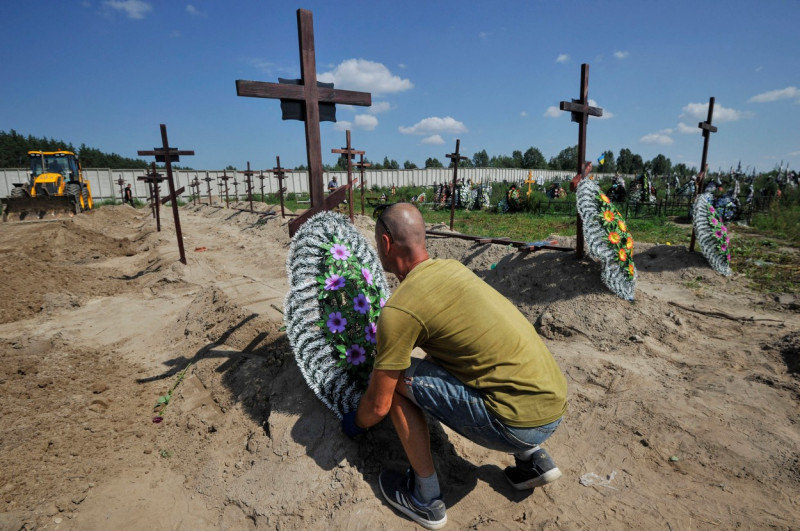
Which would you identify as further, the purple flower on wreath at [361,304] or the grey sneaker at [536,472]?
the purple flower on wreath at [361,304]

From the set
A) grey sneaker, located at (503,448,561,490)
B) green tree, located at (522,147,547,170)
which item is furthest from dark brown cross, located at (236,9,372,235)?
green tree, located at (522,147,547,170)

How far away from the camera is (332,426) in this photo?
2.34 m

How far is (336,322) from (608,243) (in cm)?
367

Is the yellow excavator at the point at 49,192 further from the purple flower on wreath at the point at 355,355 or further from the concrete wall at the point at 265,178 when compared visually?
the purple flower on wreath at the point at 355,355

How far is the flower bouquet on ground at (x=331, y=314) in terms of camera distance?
7.79ft

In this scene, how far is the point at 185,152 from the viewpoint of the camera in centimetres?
738

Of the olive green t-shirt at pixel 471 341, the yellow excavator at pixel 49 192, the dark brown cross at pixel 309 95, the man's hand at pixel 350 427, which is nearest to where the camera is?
the olive green t-shirt at pixel 471 341

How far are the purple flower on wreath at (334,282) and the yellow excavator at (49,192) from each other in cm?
1808

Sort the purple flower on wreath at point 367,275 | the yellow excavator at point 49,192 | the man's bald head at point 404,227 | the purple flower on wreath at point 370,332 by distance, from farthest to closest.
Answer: the yellow excavator at point 49,192, the purple flower on wreath at point 367,275, the purple flower on wreath at point 370,332, the man's bald head at point 404,227

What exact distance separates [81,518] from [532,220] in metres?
14.0

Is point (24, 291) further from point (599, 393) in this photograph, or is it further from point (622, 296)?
point (622, 296)

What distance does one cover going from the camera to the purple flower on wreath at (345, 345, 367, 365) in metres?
2.45

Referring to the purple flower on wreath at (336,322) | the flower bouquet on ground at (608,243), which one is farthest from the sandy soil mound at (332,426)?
the purple flower on wreath at (336,322)

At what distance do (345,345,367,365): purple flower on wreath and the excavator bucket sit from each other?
18318mm
